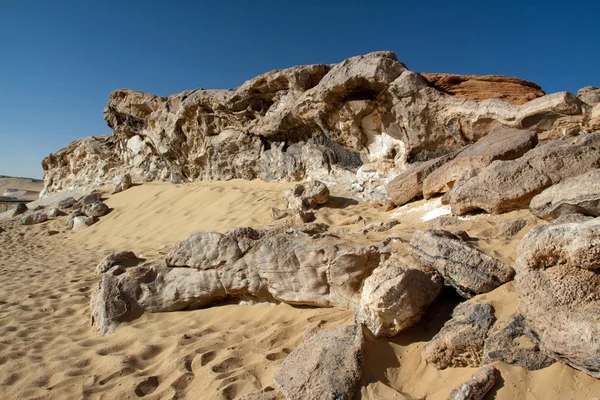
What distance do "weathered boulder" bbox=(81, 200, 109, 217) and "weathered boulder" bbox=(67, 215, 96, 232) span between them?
202mm

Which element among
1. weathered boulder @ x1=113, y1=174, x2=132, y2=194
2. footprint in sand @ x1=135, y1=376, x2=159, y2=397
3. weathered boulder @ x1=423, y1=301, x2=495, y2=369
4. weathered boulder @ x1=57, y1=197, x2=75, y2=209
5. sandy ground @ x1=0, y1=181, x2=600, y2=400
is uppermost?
weathered boulder @ x1=113, y1=174, x2=132, y2=194

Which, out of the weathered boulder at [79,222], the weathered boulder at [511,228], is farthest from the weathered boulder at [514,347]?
the weathered boulder at [79,222]

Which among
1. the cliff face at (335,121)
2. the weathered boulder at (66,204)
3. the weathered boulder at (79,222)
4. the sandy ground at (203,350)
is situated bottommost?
the sandy ground at (203,350)

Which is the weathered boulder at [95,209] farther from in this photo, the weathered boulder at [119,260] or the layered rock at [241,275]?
the layered rock at [241,275]

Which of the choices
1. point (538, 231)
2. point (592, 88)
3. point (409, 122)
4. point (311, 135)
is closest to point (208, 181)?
point (311, 135)

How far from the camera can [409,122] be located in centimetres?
599

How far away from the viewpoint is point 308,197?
5.98 metres

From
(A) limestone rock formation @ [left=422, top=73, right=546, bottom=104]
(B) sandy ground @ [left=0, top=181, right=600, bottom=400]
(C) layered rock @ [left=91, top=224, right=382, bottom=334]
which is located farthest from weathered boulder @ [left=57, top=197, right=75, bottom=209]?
(A) limestone rock formation @ [left=422, top=73, right=546, bottom=104]

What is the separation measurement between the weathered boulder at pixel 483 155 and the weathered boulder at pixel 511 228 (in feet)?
4.56

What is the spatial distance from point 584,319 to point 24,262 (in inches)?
302

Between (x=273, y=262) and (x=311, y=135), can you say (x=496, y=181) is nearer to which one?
(x=273, y=262)

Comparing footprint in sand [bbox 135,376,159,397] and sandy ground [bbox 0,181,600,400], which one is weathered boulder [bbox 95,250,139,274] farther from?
footprint in sand [bbox 135,376,159,397]

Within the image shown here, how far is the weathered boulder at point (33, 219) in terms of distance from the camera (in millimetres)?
9953

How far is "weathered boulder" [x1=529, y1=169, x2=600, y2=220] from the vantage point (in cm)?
260
